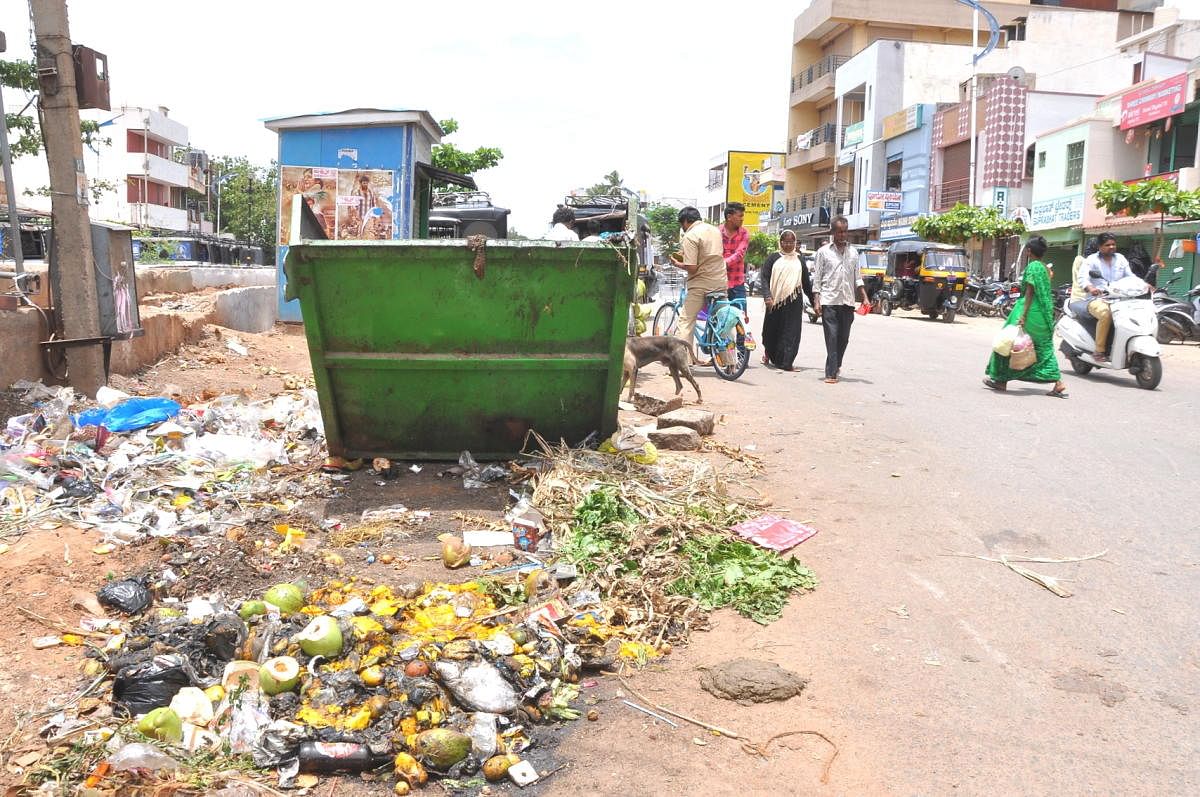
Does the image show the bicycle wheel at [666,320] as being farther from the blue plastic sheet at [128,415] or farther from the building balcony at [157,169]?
the building balcony at [157,169]

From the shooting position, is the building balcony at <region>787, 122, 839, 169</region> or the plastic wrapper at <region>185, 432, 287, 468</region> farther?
the building balcony at <region>787, 122, 839, 169</region>

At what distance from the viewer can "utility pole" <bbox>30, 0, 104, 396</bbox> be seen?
6129 millimetres

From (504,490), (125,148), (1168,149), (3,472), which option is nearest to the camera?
(3,472)

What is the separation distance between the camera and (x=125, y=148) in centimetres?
5569

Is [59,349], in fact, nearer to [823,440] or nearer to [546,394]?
[546,394]

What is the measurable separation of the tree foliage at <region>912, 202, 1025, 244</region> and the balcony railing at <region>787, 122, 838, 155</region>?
1932cm

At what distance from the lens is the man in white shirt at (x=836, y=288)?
32.1 ft

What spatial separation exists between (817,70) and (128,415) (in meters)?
53.1

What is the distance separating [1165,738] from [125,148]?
62.5 metres

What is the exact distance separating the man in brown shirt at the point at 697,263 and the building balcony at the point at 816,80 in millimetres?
44398

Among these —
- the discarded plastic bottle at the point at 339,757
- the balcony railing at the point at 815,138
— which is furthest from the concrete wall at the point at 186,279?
the balcony railing at the point at 815,138

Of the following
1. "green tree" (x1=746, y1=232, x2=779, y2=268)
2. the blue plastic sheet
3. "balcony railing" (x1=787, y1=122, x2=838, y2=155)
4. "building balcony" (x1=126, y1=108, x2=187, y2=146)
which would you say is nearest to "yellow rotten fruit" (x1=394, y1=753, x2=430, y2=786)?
the blue plastic sheet

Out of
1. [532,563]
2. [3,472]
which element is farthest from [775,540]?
[3,472]

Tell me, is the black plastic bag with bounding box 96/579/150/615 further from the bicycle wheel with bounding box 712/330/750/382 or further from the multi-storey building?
the multi-storey building
